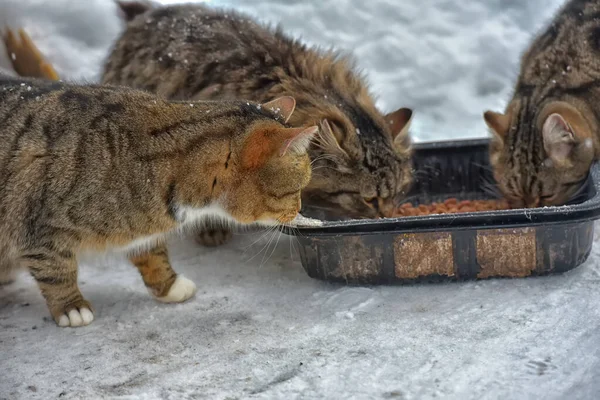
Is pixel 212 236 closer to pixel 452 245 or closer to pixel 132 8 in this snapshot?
pixel 452 245

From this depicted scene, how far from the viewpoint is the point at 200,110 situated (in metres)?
2.97

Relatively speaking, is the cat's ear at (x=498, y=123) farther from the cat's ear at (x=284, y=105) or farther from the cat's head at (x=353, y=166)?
the cat's ear at (x=284, y=105)

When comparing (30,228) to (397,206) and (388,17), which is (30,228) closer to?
(397,206)

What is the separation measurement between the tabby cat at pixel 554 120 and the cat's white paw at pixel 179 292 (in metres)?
1.93

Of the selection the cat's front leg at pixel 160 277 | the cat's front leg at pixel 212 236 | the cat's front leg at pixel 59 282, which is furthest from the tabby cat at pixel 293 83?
the cat's front leg at pixel 59 282

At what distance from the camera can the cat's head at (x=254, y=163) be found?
2.81 m

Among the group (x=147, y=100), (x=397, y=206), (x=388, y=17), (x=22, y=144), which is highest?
(x=388, y=17)

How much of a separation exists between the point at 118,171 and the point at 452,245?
5.00 ft

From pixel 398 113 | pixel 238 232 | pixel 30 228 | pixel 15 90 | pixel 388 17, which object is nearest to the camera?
pixel 30 228

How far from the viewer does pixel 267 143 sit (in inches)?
111

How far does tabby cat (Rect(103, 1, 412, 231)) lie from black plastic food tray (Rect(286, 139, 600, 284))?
0.43 metres

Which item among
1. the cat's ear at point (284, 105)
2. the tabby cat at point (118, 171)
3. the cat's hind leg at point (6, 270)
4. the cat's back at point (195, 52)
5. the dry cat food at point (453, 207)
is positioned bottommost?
the cat's hind leg at point (6, 270)

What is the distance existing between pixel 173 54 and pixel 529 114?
6.92 feet

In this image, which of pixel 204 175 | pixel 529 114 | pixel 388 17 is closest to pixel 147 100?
pixel 204 175
